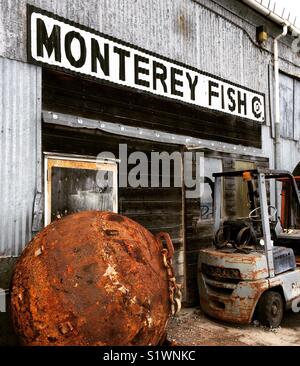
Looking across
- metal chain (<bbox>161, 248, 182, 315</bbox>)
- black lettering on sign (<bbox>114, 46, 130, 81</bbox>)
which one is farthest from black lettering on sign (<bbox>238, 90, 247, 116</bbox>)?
metal chain (<bbox>161, 248, 182, 315</bbox>)

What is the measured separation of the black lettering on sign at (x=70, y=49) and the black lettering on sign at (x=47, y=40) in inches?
6.2

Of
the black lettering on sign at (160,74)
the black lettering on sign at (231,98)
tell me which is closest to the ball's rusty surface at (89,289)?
the black lettering on sign at (160,74)

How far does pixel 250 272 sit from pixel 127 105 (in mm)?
3522

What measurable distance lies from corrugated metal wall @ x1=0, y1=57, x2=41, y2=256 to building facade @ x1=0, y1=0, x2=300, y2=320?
14mm

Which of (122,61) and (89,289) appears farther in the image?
(122,61)

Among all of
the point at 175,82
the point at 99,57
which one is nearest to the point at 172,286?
the point at 99,57

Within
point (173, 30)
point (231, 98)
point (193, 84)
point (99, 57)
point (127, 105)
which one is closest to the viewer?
point (99, 57)

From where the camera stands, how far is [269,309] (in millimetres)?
5980

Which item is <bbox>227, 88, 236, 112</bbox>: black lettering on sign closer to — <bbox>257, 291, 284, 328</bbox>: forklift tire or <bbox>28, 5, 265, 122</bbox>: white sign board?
<bbox>28, 5, 265, 122</bbox>: white sign board

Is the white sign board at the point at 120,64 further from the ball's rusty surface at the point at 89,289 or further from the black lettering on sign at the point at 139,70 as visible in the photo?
the ball's rusty surface at the point at 89,289

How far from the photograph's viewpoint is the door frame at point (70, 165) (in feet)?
18.0

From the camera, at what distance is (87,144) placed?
6102mm

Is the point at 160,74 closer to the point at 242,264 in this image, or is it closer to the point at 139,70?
the point at 139,70

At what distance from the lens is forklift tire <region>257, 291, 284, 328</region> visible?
19.6 feet
